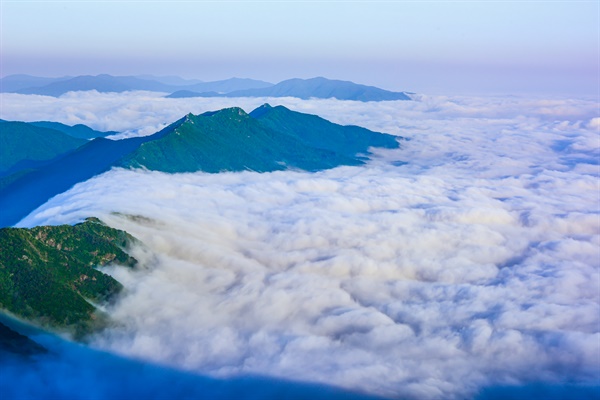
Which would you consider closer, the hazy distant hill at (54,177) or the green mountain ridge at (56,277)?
the green mountain ridge at (56,277)

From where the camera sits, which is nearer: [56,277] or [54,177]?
[56,277]

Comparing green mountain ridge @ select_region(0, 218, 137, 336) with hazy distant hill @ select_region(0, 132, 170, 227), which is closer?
green mountain ridge @ select_region(0, 218, 137, 336)

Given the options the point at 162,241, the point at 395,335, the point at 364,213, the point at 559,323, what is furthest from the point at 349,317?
the point at 364,213

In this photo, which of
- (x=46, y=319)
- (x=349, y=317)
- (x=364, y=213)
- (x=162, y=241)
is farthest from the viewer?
(x=364, y=213)

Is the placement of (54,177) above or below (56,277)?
above

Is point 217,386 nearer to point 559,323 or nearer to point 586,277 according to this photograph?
point 559,323

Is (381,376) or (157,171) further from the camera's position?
(157,171)

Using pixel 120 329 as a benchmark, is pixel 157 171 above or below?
above

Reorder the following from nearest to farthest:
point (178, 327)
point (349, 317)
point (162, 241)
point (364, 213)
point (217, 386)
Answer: point (217, 386)
point (178, 327)
point (349, 317)
point (162, 241)
point (364, 213)
